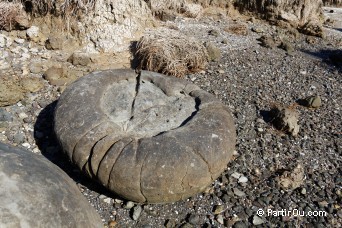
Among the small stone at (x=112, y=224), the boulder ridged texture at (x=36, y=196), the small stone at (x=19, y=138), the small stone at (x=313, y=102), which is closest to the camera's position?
the boulder ridged texture at (x=36, y=196)

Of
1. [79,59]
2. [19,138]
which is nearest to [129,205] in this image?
[19,138]

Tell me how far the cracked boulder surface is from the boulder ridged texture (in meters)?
0.69

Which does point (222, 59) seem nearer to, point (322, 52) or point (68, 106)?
point (322, 52)

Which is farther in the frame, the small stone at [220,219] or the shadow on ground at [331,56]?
the shadow on ground at [331,56]

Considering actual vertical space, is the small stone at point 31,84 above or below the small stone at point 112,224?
above

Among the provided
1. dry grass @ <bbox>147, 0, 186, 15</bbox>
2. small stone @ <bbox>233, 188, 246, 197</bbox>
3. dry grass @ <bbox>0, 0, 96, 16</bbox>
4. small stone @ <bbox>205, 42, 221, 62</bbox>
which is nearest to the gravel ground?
small stone @ <bbox>233, 188, 246, 197</bbox>

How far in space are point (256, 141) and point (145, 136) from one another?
1.64 metres

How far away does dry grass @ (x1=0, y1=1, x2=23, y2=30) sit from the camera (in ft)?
18.7

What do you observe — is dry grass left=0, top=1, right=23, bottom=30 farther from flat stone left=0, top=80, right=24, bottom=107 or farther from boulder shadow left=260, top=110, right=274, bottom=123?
boulder shadow left=260, top=110, right=274, bottom=123

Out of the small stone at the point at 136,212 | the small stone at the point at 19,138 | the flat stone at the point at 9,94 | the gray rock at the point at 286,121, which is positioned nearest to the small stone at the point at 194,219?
the small stone at the point at 136,212

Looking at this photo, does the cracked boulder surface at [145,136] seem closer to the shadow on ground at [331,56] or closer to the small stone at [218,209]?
the small stone at [218,209]

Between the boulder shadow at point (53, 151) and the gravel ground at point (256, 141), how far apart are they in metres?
0.01

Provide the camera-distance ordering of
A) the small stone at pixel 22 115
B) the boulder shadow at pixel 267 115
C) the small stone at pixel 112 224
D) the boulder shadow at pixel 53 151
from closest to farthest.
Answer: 1. the small stone at pixel 112 224
2. the boulder shadow at pixel 53 151
3. the small stone at pixel 22 115
4. the boulder shadow at pixel 267 115

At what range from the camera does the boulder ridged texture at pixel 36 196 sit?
212 centimetres
